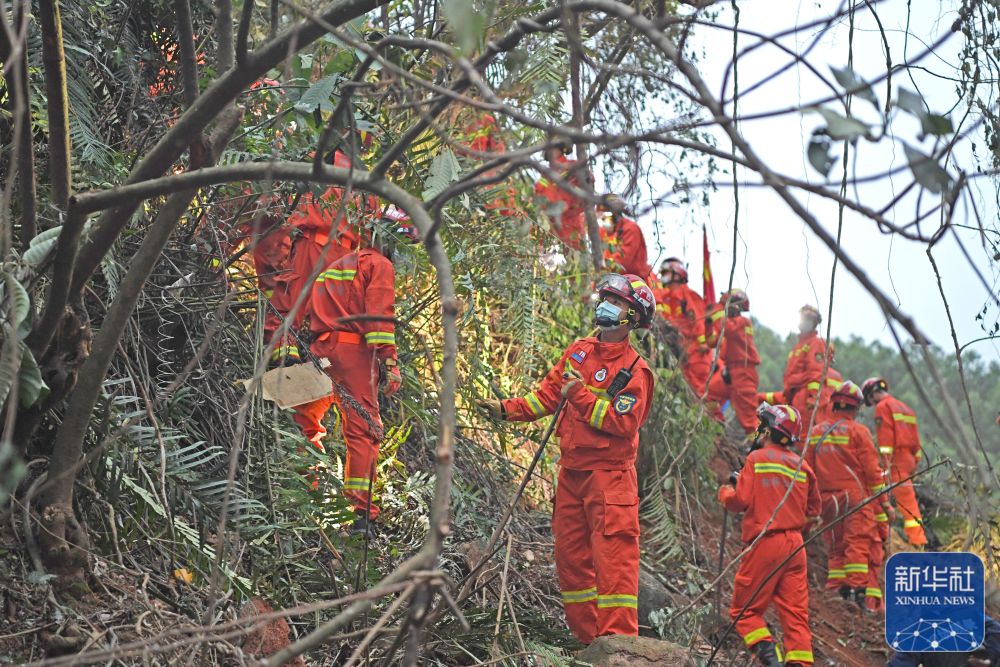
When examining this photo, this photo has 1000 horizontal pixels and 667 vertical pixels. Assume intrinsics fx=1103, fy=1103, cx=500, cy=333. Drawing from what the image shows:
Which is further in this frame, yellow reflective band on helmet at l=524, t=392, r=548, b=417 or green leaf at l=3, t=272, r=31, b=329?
yellow reflective band on helmet at l=524, t=392, r=548, b=417

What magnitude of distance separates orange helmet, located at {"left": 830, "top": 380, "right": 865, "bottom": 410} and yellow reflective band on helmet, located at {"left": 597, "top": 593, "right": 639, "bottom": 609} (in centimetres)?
547

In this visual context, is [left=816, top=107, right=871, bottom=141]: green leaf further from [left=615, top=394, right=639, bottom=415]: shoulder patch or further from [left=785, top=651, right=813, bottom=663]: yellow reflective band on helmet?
[left=785, top=651, right=813, bottom=663]: yellow reflective band on helmet

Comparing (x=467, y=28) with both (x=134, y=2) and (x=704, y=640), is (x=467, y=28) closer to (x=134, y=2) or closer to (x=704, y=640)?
(x=134, y=2)

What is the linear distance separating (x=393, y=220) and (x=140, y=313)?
1.62 meters

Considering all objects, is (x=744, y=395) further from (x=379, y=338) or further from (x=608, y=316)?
(x=379, y=338)

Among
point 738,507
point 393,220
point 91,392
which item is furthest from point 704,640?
point 91,392

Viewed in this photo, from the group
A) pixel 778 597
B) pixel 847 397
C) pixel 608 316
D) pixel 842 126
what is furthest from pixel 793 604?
pixel 842 126

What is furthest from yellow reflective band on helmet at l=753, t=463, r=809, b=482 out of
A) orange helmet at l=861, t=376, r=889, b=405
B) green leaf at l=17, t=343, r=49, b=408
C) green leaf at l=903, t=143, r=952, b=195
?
green leaf at l=903, t=143, r=952, b=195

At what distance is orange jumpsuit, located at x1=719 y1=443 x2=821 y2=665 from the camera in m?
7.79

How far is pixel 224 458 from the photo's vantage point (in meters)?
5.71

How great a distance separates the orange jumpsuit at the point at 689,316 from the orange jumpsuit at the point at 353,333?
6.51 metres

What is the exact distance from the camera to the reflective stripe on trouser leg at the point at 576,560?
21.3 ft

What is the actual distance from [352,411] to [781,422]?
130 inches

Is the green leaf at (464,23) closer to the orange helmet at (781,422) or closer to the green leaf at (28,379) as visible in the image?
the green leaf at (28,379)
